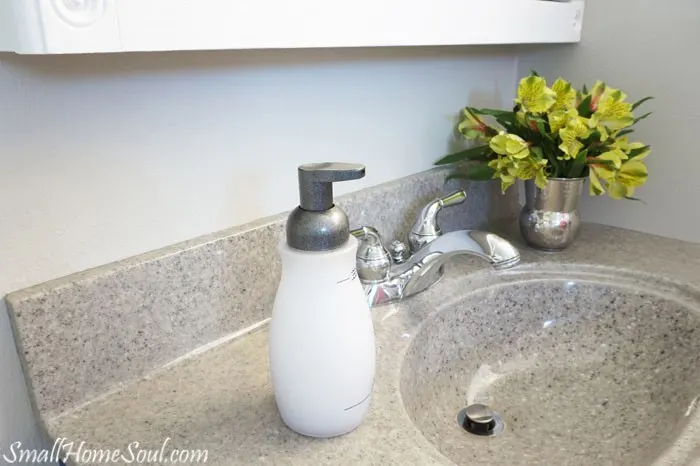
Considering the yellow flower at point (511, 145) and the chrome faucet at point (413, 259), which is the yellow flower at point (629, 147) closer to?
the yellow flower at point (511, 145)

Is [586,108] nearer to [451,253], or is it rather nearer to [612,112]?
[612,112]

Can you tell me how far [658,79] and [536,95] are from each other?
242 millimetres

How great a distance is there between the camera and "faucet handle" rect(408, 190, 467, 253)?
30.2 inches

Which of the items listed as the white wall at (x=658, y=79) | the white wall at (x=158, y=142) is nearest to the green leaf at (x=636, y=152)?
the white wall at (x=658, y=79)

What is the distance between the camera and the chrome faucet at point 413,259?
696 millimetres

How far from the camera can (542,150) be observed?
0.80 meters

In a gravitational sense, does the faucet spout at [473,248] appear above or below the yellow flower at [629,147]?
below

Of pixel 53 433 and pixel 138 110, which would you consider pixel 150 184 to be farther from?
pixel 53 433

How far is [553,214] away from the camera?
84 centimetres

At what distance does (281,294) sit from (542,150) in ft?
1.66

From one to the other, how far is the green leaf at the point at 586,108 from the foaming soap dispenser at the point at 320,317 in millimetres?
504

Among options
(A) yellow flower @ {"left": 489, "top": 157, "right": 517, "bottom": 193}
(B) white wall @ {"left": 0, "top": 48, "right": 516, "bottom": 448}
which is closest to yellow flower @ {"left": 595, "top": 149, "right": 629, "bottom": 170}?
(A) yellow flower @ {"left": 489, "top": 157, "right": 517, "bottom": 193}

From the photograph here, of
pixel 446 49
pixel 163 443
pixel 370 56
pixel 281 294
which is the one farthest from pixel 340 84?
pixel 163 443

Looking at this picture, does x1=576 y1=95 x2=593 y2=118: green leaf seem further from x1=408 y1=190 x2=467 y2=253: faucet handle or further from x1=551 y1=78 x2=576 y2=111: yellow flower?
x1=408 y1=190 x2=467 y2=253: faucet handle
